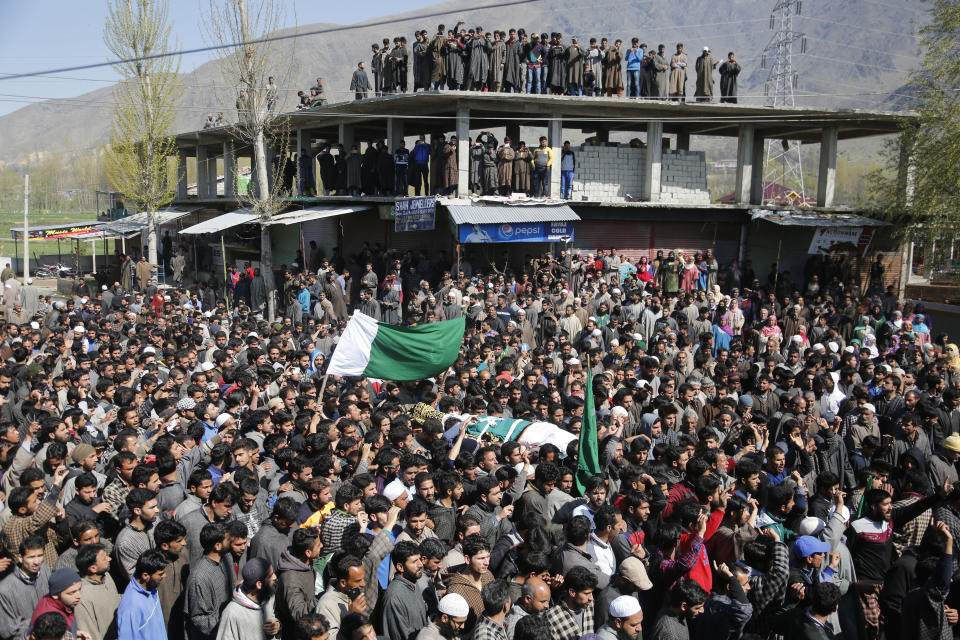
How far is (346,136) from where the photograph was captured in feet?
78.4

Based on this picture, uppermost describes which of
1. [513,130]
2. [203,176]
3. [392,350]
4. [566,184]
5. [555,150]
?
[513,130]

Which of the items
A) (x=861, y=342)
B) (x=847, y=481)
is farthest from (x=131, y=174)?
(x=847, y=481)

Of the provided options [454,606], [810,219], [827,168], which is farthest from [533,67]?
[454,606]

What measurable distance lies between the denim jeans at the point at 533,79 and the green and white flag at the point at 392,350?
444 inches

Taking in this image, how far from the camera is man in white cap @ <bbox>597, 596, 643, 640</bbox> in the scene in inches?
192

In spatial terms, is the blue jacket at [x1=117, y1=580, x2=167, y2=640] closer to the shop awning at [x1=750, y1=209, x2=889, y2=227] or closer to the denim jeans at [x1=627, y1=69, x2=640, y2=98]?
the denim jeans at [x1=627, y1=69, x2=640, y2=98]

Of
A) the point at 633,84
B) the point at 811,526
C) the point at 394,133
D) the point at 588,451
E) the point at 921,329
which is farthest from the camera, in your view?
the point at 394,133

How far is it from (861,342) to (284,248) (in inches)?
665

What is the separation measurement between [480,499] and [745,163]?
750 inches

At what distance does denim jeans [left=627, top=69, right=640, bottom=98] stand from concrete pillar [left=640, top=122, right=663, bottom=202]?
0.91 metres

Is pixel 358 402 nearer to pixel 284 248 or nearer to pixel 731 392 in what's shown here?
pixel 731 392

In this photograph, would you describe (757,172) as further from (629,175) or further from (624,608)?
(624,608)

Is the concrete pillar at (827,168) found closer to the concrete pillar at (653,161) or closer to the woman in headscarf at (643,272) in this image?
the concrete pillar at (653,161)

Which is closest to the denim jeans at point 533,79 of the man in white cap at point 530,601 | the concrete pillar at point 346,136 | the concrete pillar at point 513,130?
the concrete pillar at point 513,130
